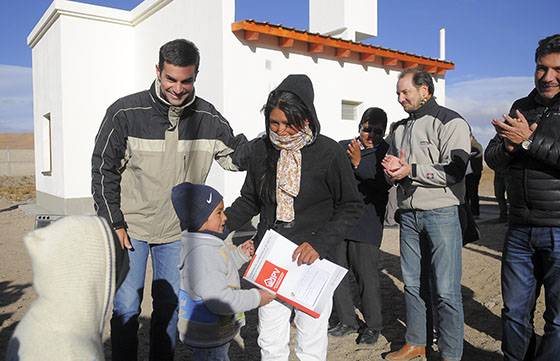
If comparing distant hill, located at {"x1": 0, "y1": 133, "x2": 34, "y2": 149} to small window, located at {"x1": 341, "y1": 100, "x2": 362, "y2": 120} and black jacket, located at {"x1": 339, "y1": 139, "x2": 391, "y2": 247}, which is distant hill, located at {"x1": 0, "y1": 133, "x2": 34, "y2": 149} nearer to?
small window, located at {"x1": 341, "y1": 100, "x2": 362, "y2": 120}

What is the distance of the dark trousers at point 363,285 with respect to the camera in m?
3.87

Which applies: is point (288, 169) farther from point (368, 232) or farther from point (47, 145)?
point (47, 145)

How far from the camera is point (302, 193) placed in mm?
2445

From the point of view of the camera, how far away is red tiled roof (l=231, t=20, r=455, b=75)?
786cm

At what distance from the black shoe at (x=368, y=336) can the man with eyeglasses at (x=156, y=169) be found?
1.70 m

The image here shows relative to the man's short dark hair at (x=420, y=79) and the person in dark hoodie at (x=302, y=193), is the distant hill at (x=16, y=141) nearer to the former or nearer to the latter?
the man's short dark hair at (x=420, y=79)

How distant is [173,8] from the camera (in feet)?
30.1

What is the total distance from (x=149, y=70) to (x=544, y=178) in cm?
905

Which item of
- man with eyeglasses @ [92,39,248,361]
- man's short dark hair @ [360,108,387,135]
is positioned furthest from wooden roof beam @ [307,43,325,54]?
man with eyeglasses @ [92,39,248,361]

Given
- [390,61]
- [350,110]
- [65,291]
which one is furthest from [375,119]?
[390,61]

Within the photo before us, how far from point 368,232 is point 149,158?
2.02m

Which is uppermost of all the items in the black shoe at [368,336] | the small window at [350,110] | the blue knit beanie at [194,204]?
the small window at [350,110]

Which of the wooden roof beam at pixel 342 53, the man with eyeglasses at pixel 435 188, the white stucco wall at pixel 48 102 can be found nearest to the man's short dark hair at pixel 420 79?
the man with eyeglasses at pixel 435 188

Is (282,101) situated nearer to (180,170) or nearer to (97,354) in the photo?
(180,170)
